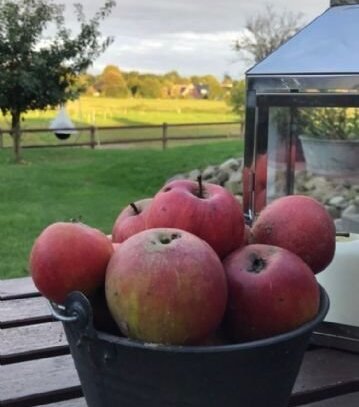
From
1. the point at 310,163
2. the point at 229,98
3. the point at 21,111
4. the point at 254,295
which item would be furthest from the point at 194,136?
the point at 254,295

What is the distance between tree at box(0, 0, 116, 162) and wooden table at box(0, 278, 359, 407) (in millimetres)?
6998

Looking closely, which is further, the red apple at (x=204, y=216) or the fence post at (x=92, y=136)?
the fence post at (x=92, y=136)

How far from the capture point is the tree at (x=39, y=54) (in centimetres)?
817

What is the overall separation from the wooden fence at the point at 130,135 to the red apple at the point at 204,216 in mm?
9102

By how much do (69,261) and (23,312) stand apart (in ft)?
2.26

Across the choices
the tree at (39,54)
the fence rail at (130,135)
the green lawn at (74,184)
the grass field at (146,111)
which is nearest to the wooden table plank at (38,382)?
the green lawn at (74,184)

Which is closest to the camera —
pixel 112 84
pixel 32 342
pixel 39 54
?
pixel 32 342

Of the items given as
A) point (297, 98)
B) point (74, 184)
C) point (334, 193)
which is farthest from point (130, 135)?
point (297, 98)

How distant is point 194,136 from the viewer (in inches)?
479

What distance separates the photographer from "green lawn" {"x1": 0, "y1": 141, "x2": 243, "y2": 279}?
5.03 meters

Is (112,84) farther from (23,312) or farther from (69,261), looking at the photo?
(69,261)

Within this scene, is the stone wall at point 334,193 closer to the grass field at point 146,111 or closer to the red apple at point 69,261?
the red apple at point 69,261

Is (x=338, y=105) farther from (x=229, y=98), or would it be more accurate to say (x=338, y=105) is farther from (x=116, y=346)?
(x=229, y=98)

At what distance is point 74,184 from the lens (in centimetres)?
717
